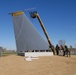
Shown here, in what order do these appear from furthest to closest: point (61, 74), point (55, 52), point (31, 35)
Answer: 1. point (55, 52)
2. point (31, 35)
3. point (61, 74)

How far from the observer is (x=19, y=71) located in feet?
47.0

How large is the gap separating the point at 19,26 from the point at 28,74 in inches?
667

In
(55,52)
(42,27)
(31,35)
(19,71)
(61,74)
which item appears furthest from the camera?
(42,27)

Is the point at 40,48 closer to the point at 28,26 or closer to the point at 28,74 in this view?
the point at 28,26

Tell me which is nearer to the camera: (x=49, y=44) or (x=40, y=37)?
(x=40, y=37)

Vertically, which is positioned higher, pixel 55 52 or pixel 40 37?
pixel 40 37

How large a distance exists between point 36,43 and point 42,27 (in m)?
5.78

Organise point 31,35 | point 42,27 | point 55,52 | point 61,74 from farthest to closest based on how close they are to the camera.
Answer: point 42,27 → point 55,52 → point 31,35 → point 61,74

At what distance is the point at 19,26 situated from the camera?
1160 inches

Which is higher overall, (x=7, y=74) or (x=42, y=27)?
(x=42, y=27)

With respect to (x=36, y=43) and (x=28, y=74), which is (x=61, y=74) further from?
(x=36, y=43)

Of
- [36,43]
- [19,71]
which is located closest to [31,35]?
[36,43]

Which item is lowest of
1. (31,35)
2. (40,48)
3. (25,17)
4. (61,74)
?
(61,74)

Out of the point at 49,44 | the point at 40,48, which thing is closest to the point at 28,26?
the point at 40,48
